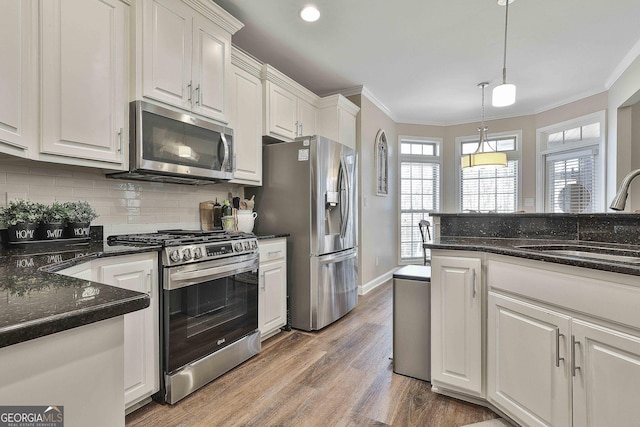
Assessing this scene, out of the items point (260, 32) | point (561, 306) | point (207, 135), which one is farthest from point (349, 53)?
point (561, 306)

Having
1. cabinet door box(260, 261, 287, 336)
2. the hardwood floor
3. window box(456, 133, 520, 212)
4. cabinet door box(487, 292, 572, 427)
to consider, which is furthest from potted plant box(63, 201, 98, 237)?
window box(456, 133, 520, 212)

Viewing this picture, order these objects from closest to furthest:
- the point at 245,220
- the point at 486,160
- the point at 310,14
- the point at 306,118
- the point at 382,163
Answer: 1. the point at 310,14
2. the point at 245,220
3. the point at 486,160
4. the point at 306,118
5. the point at 382,163

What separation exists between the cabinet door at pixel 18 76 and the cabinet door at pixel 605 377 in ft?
8.29

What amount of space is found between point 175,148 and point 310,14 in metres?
1.59

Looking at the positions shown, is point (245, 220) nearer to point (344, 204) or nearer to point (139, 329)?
point (344, 204)

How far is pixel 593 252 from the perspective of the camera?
5.61 feet

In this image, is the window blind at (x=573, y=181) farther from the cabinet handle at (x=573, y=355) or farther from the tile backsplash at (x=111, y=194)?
the tile backsplash at (x=111, y=194)

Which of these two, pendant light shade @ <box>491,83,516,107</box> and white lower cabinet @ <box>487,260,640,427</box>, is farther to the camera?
pendant light shade @ <box>491,83,516,107</box>

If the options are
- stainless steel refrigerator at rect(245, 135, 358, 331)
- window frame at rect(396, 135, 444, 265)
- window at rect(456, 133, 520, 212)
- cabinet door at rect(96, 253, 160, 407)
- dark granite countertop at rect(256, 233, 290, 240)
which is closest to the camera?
cabinet door at rect(96, 253, 160, 407)

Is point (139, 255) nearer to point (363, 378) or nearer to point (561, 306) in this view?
point (363, 378)

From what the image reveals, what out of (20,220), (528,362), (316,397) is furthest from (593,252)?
(20,220)

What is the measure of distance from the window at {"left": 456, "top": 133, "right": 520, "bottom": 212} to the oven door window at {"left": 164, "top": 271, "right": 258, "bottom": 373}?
15.0 feet

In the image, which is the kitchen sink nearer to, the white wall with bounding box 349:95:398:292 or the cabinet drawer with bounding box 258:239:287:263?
the cabinet drawer with bounding box 258:239:287:263

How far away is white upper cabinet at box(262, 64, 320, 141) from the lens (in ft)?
10.1
